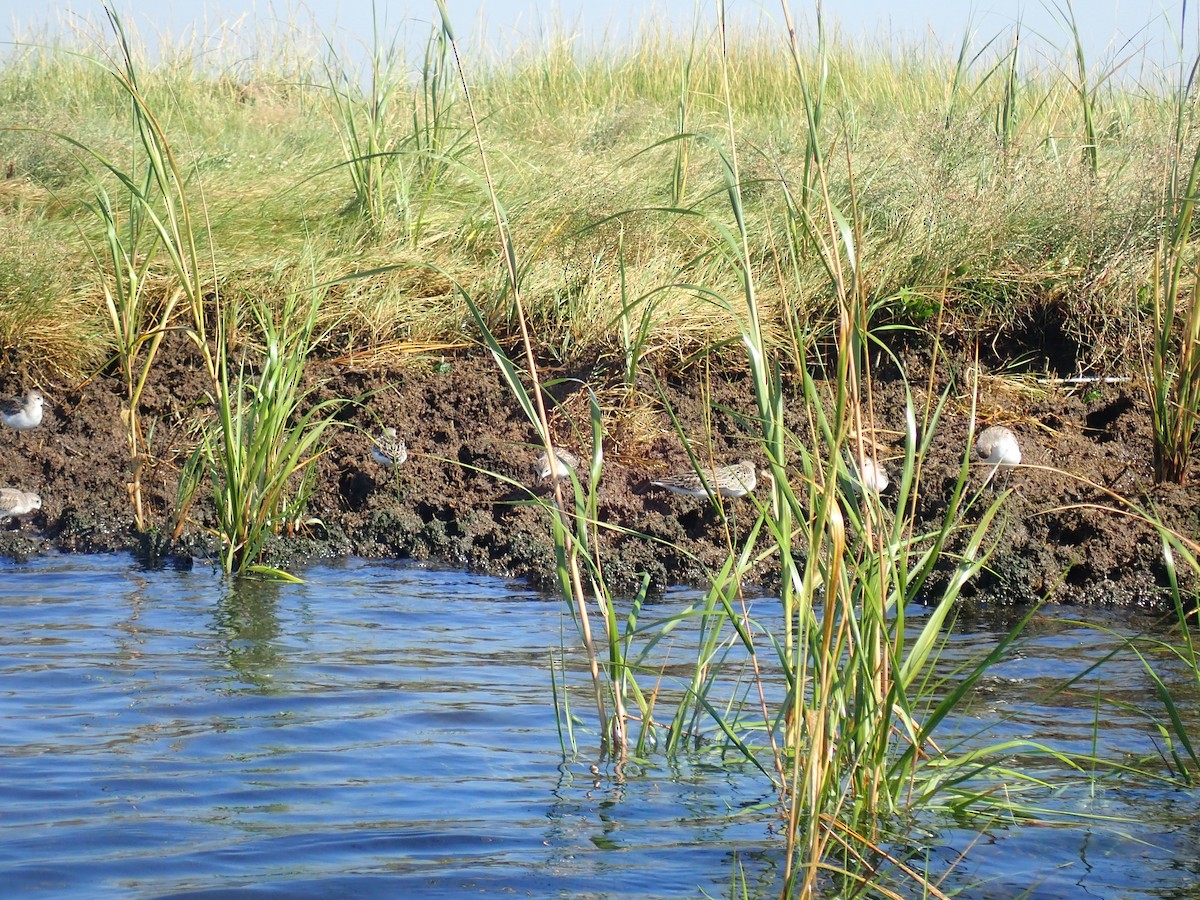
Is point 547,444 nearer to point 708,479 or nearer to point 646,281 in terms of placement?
point 708,479

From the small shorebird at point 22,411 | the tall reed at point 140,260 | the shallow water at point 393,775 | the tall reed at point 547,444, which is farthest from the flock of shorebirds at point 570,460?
the tall reed at point 547,444

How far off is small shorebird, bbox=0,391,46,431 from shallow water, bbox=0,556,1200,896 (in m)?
1.75

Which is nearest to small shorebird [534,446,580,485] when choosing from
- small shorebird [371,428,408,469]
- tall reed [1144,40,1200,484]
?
small shorebird [371,428,408,469]

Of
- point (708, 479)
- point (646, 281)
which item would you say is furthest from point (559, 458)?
point (646, 281)

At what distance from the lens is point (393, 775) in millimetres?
3281

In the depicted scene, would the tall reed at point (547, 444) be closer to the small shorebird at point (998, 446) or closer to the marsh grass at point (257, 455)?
the marsh grass at point (257, 455)

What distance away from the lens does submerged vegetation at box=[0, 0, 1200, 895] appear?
329 cm

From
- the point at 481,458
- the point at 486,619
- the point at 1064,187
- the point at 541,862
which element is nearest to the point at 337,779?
the point at 541,862

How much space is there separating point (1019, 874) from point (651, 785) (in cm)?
88

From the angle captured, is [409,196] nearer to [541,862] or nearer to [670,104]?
[670,104]

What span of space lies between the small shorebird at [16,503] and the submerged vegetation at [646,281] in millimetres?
485

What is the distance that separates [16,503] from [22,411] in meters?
0.73

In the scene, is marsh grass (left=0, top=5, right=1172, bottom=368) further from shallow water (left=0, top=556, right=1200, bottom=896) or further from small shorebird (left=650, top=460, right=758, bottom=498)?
shallow water (left=0, top=556, right=1200, bottom=896)

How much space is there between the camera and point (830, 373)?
7055 mm
